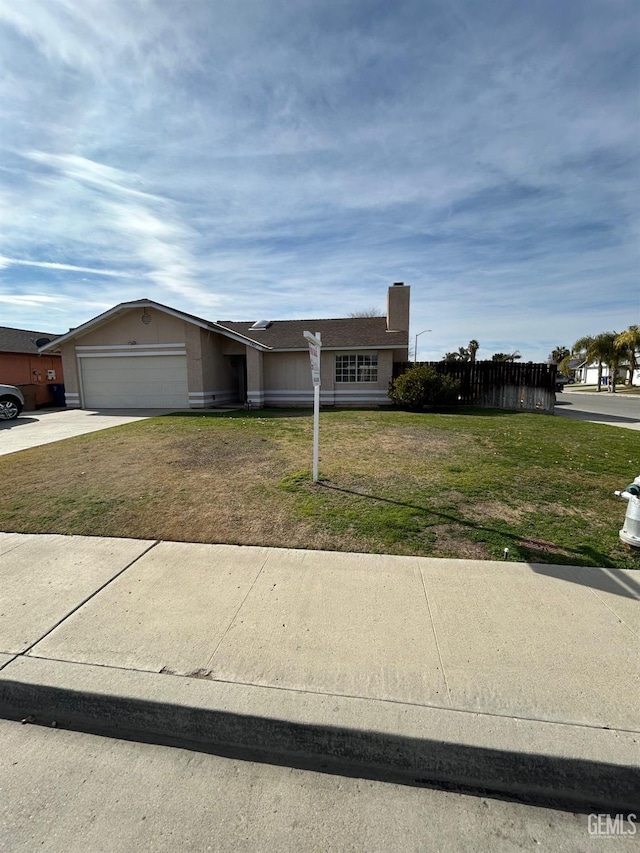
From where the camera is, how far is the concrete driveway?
9687mm

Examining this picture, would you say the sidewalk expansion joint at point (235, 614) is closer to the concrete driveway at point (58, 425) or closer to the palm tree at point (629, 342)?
the concrete driveway at point (58, 425)

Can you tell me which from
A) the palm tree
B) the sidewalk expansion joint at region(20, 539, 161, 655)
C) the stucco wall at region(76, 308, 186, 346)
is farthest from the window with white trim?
the palm tree

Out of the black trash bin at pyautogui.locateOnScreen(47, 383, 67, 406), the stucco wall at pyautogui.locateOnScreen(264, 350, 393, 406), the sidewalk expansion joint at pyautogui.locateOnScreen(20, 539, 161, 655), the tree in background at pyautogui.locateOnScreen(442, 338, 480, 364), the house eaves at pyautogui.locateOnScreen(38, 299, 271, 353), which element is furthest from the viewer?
the tree in background at pyautogui.locateOnScreen(442, 338, 480, 364)

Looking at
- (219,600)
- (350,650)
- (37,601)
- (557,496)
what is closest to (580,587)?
(350,650)

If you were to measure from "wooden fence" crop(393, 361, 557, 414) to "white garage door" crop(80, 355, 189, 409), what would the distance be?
30.6ft

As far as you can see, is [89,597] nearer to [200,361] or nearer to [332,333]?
[200,361]

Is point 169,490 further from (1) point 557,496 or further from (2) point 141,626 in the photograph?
(1) point 557,496

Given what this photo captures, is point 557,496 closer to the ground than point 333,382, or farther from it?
closer to the ground

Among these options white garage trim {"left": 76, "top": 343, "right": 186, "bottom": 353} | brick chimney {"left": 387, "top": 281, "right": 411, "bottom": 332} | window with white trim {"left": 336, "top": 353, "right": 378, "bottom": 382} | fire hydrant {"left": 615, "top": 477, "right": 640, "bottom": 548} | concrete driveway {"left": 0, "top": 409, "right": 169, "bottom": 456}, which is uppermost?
brick chimney {"left": 387, "top": 281, "right": 411, "bottom": 332}

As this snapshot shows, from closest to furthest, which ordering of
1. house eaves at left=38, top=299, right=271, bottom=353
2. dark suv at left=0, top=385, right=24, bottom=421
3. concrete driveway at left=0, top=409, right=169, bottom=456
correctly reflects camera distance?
1. concrete driveway at left=0, top=409, right=169, bottom=456
2. dark suv at left=0, top=385, right=24, bottom=421
3. house eaves at left=38, top=299, right=271, bottom=353

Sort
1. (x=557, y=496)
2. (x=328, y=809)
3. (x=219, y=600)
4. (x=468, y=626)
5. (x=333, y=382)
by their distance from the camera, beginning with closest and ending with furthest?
1. (x=328, y=809)
2. (x=468, y=626)
3. (x=219, y=600)
4. (x=557, y=496)
5. (x=333, y=382)

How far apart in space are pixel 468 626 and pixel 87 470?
6371 millimetres

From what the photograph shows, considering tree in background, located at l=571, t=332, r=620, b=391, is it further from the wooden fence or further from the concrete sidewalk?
the concrete sidewalk

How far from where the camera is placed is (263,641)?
266 cm
